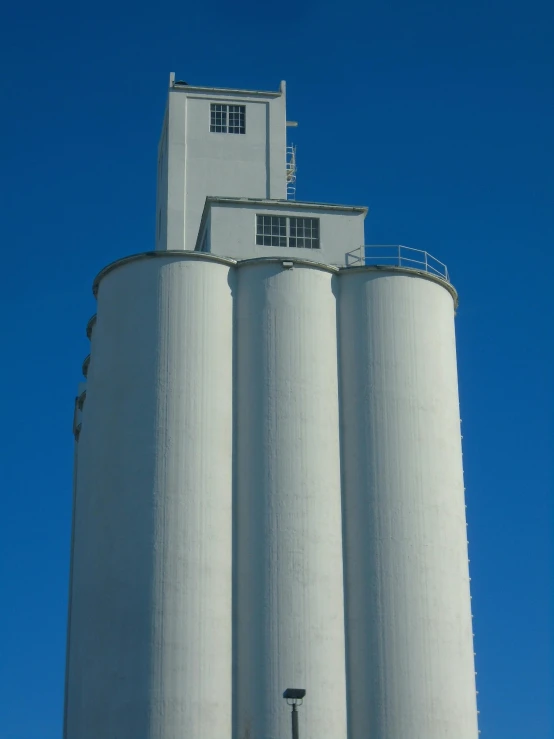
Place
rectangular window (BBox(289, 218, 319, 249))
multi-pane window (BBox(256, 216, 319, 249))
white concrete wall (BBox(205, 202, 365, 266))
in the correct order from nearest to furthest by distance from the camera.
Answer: white concrete wall (BBox(205, 202, 365, 266))
multi-pane window (BBox(256, 216, 319, 249))
rectangular window (BBox(289, 218, 319, 249))

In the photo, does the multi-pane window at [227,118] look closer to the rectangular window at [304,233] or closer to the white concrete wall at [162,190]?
the white concrete wall at [162,190]

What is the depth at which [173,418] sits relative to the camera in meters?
37.2

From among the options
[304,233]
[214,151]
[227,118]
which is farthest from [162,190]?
[304,233]

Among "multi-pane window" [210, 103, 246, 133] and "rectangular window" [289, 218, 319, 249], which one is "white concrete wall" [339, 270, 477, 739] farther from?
"multi-pane window" [210, 103, 246, 133]

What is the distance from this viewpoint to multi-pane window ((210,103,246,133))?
49.8 m

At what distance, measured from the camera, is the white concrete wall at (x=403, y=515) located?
3594 cm

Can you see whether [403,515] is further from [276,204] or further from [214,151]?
[214,151]

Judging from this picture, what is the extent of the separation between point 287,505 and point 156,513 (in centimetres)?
382

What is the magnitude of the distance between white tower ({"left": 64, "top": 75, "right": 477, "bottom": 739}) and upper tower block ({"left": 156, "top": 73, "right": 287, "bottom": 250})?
706cm

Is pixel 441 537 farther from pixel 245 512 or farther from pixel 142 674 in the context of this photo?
pixel 142 674

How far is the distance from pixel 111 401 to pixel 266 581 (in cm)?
731

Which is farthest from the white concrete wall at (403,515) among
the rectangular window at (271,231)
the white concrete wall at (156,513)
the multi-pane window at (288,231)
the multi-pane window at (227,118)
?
the multi-pane window at (227,118)

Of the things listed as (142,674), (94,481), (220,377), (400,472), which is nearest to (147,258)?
(220,377)

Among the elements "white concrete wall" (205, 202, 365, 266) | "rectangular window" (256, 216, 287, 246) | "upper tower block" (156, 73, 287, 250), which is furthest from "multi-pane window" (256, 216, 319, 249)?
"upper tower block" (156, 73, 287, 250)
